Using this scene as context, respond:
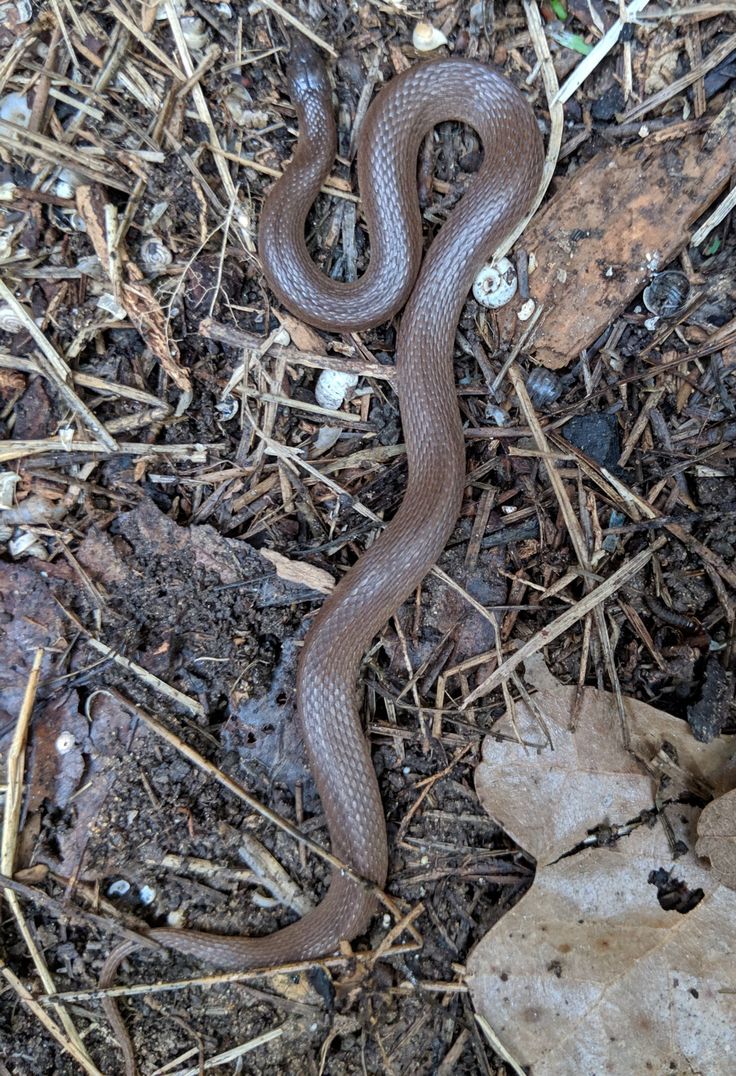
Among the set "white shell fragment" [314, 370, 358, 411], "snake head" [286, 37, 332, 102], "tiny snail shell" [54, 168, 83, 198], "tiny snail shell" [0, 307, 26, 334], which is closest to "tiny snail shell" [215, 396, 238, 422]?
"white shell fragment" [314, 370, 358, 411]

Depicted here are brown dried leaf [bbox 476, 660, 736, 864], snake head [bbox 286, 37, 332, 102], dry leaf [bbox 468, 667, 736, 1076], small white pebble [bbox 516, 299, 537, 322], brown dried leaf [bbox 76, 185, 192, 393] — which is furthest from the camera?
small white pebble [bbox 516, 299, 537, 322]

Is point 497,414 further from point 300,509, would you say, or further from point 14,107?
point 14,107

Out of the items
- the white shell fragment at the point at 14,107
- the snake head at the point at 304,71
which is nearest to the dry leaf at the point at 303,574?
the snake head at the point at 304,71

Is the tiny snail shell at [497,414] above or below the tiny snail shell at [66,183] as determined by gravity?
above

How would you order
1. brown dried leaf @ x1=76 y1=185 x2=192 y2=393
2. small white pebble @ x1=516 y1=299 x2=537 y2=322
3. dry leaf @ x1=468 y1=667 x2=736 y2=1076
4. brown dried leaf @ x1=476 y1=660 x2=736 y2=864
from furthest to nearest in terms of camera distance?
small white pebble @ x1=516 y1=299 x2=537 y2=322 < brown dried leaf @ x1=76 y1=185 x2=192 y2=393 < brown dried leaf @ x1=476 y1=660 x2=736 y2=864 < dry leaf @ x1=468 y1=667 x2=736 y2=1076

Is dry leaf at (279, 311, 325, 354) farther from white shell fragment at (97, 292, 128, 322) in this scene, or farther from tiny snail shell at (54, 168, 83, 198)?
tiny snail shell at (54, 168, 83, 198)

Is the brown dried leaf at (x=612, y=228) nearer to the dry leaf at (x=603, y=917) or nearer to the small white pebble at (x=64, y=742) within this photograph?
the dry leaf at (x=603, y=917)
